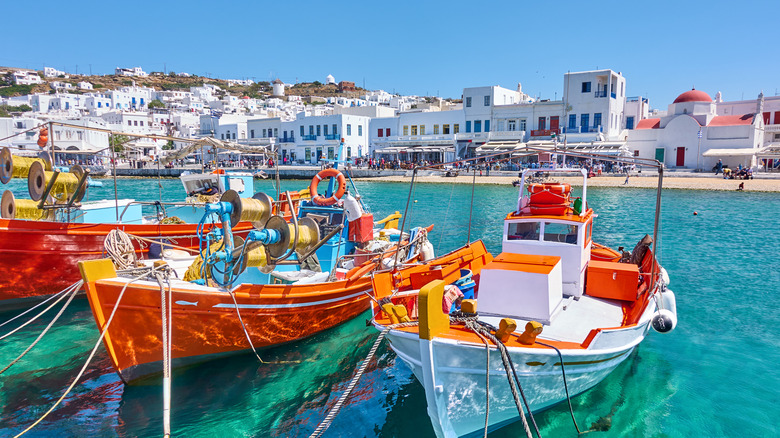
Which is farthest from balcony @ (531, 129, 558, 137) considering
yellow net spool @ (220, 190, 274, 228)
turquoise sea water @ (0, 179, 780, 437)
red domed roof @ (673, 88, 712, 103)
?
yellow net spool @ (220, 190, 274, 228)

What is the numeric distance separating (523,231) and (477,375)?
4.09m

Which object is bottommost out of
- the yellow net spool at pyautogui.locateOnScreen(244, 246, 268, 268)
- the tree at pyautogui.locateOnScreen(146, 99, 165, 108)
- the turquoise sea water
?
the turquoise sea water

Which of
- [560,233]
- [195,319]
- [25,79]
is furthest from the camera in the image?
[25,79]

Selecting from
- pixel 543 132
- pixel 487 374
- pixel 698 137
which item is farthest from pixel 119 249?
pixel 698 137

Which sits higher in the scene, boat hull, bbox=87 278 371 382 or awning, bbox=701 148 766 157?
awning, bbox=701 148 766 157

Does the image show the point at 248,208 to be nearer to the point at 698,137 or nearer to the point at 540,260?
the point at 540,260

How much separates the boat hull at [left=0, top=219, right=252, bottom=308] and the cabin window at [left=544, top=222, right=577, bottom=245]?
834cm

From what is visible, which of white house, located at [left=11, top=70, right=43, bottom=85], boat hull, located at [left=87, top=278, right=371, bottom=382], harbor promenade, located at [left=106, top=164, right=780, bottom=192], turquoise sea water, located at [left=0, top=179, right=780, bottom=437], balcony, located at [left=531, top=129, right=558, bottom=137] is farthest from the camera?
white house, located at [left=11, top=70, right=43, bottom=85]

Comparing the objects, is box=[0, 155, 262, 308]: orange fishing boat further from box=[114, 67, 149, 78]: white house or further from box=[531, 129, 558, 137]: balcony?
box=[114, 67, 149, 78]: white house

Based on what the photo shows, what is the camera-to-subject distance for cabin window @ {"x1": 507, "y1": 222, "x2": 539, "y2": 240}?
30.1 feet

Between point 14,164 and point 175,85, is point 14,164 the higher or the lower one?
the lower one

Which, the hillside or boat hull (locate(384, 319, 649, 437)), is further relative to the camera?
the hillside

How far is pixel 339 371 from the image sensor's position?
29.3 feet

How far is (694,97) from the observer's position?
52156 millimetres
